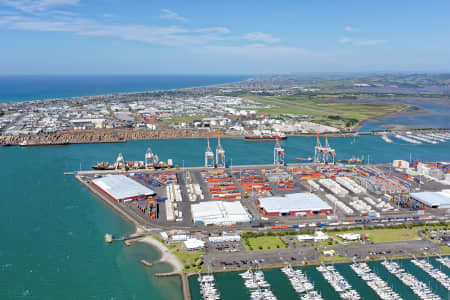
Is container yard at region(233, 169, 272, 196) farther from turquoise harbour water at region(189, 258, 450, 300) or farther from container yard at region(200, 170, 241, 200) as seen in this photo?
turquoise harbour water at region(189, 258, 450, 300)

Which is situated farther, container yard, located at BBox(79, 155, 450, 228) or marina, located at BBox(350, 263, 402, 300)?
container yard, located at BBox(79, 155, 450, 228)

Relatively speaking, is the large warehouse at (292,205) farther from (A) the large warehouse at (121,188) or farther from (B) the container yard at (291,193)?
(A) the large warehouse at (121,188)

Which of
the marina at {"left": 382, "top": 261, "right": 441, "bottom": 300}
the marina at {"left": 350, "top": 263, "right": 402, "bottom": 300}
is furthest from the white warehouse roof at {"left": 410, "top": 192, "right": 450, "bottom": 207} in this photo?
the marina at {"left": 350, "top": 263, "right": 402, "bottom": 300}

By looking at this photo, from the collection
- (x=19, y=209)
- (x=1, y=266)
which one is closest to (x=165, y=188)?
(x=19, y=209)

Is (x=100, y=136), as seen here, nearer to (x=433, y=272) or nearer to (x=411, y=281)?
(x=411, y=281)

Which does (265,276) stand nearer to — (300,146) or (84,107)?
(300,146)

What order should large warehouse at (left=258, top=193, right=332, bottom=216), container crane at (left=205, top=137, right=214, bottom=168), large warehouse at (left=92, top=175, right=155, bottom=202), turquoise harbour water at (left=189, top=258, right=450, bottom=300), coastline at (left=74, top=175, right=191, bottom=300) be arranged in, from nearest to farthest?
1. turquoise harbour water at (left=189, top=258, right=450, bottom=300)
2. coastline at (left=74, top=175, right=191, bottom=300)
3. large warehouse at (left=258, top=193, right=332, bottom=216)
4. large warehouse at (left=92, top=175, right=155, bottom=202)
5. container crane at (left=205, top=137, right=214, bottom=168)

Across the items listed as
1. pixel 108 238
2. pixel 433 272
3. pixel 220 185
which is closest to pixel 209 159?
pixel 220 185
